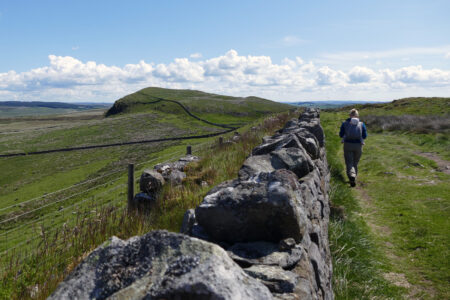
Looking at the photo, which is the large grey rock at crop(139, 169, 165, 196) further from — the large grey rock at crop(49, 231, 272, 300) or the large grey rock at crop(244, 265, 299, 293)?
the large grey rock at crop(49, 231, 272, 300)

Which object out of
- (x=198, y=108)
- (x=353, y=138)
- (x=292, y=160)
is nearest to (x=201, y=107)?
(x=198, y=108)

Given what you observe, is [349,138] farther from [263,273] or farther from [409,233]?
[263,273]

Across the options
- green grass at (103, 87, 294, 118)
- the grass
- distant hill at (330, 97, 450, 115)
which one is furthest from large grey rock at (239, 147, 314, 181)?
green grass at (103, 87, 294, 118)

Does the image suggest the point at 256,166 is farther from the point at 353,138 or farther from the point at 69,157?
the point at 69,157

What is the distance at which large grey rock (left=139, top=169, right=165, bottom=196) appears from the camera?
9.12 m

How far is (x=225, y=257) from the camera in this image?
226 cm

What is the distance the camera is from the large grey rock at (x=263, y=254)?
3.12m

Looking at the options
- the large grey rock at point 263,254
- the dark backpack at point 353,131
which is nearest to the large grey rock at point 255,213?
the large grey rock at point 263,254

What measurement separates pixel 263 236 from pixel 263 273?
725 mm

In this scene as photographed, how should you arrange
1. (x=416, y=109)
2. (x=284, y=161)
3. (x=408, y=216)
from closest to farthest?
(x=284, y=161), (x=408, y=216), (x=416, y=109)

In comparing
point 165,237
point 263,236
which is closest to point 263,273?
point 263,236

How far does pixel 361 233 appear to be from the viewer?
7.63 m

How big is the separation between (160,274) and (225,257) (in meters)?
0.48

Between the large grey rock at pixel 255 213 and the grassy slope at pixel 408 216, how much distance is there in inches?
144
